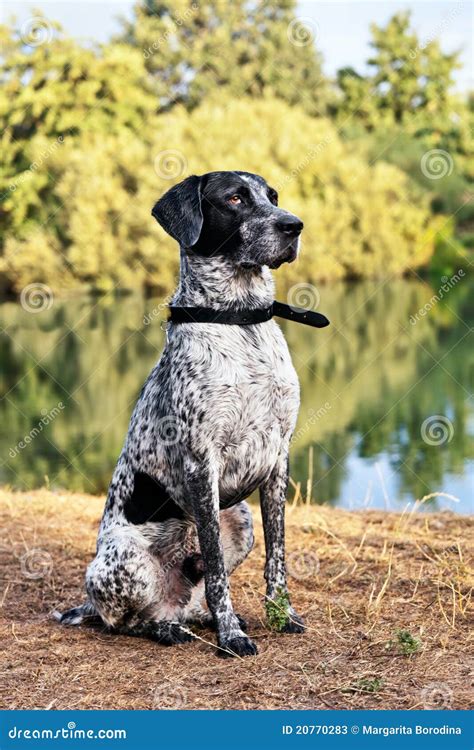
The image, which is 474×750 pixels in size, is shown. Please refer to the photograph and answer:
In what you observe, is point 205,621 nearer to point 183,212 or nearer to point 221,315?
point 221,315

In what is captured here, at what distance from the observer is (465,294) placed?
35656 mm

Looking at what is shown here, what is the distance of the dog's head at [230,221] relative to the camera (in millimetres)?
4520

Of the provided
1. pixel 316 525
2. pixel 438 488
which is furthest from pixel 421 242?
pixel 316 525

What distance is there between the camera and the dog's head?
4.52m

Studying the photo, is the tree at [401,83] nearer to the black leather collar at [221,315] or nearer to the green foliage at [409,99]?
the green foliage at [409,99]

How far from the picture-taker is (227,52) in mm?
49000

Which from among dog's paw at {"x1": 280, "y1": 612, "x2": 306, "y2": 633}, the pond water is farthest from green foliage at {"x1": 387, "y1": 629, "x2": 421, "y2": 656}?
the pond water

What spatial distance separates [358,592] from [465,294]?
104ft

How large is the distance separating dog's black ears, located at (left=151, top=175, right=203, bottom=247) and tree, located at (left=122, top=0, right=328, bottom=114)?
4455 cm

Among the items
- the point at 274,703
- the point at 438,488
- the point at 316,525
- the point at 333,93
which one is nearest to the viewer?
the point at 274,703

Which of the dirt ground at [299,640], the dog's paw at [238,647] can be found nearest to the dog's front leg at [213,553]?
the dog's paw at [238,647]

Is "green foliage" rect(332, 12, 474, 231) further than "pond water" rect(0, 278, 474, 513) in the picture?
Yes

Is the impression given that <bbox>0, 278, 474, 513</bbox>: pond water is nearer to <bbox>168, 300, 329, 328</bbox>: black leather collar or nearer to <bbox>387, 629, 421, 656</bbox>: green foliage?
<bbox>168, 300, 329, 328</bbox>: black leather collar

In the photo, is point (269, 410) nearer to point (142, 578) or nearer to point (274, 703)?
point (142, 578)
